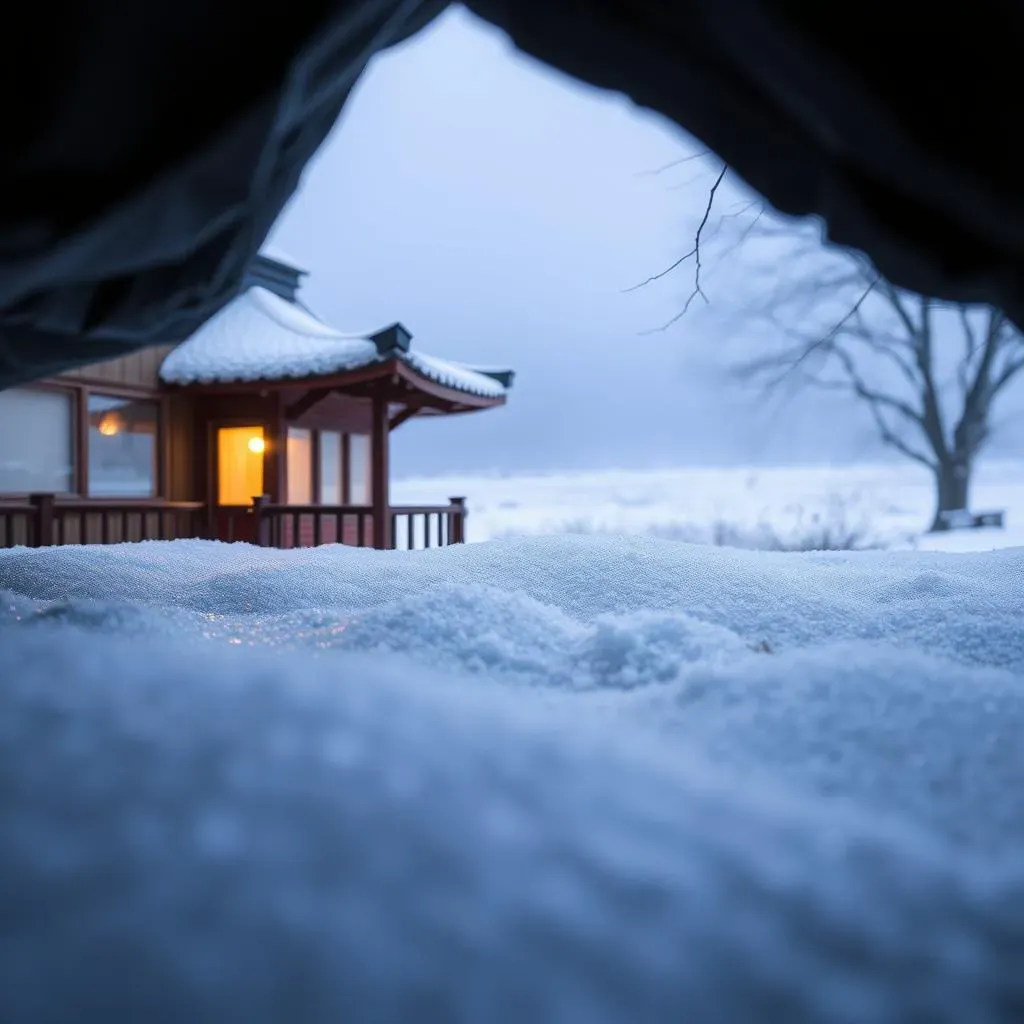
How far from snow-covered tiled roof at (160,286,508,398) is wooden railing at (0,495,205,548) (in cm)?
165

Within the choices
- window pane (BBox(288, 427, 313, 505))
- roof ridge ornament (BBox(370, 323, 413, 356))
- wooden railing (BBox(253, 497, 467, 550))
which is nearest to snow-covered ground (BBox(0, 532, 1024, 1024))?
wooden railing (BBox(253, 497, 467, 550))

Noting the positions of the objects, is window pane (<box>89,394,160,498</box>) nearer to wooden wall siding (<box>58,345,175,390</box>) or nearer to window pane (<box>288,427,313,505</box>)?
wooden wall siding (<box>58,345,175,390</box>)

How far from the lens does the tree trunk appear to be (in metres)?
17.0

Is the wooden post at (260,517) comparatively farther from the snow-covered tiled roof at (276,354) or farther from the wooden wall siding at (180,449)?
the wooden wall siding at (180,449)

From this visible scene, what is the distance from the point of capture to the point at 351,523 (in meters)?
10.6

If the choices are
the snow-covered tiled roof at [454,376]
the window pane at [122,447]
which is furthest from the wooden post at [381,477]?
the window pane at [122,447]

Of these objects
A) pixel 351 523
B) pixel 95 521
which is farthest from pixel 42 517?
pixel 351 523

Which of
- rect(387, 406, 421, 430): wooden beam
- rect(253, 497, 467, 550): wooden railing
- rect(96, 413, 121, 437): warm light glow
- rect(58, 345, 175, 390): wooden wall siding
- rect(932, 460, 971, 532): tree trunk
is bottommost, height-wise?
rect(253, 497, 467, 550): wooden railing

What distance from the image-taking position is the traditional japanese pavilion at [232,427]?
7734 mm

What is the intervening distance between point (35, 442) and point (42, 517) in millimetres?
2697

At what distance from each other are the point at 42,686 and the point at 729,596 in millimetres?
1991

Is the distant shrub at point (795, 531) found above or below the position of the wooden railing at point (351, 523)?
Result: below

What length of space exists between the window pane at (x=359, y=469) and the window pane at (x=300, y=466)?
3.33ft

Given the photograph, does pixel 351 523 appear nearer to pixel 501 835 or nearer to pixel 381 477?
pixel 381 477
